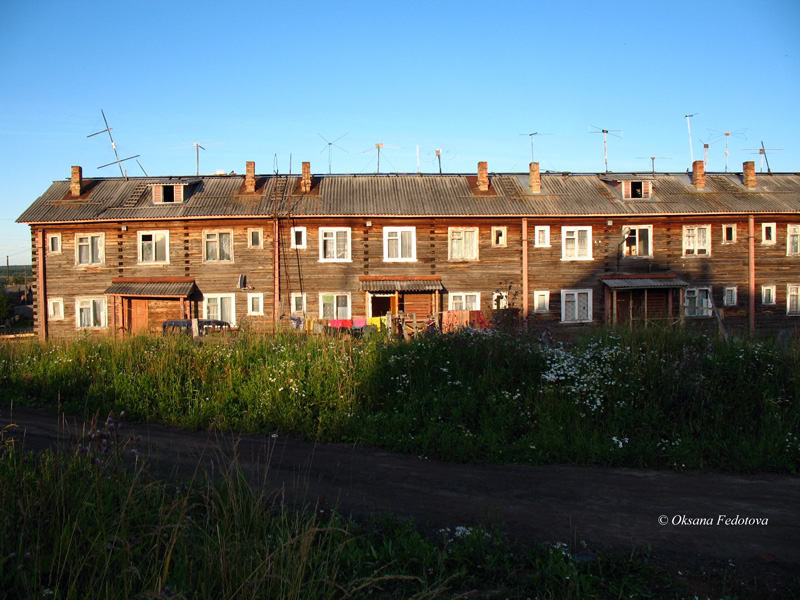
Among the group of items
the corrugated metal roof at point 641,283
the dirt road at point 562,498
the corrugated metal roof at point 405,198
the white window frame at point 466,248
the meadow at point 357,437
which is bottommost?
the dirt road at point 562,498

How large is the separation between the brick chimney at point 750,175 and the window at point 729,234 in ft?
13.0

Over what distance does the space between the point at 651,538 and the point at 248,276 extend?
24.1 metres

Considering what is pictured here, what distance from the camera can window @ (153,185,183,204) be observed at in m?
28.3

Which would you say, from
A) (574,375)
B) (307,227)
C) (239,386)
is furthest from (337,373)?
(307,227)

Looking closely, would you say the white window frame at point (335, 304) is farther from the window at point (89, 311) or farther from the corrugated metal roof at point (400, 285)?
the window at point (89, 311)

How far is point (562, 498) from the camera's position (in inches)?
238

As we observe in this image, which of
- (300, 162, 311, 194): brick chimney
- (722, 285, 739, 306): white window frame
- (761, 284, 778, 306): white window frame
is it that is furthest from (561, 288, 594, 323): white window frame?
(300, 162, 311, 194): brick chimney

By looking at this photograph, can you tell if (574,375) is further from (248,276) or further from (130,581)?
(248,276)

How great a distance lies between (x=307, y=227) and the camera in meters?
27.0

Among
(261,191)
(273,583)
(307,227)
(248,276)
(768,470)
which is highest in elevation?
(261,191)

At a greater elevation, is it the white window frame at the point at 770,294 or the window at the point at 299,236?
the window at the point at 299,236

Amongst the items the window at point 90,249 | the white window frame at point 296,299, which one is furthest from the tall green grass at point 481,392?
the window at point 90,249

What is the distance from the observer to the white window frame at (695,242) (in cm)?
2827

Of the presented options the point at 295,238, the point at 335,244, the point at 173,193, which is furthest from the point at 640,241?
the point at 173,193
